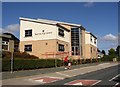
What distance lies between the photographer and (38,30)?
180 feet

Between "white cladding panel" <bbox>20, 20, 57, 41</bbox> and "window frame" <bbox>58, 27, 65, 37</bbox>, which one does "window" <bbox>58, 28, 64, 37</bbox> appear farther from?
"white cladding panel" <bbox>20, 20, 57, 41</bbox>

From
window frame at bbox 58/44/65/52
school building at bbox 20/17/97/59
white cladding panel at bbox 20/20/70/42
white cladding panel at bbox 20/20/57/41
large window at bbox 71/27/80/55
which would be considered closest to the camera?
school building at bbox 20/17/97/59

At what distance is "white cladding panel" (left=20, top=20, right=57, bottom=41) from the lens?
53.5 meters

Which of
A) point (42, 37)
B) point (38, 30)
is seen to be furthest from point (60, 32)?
point (38, 30)

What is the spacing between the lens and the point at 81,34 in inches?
2778

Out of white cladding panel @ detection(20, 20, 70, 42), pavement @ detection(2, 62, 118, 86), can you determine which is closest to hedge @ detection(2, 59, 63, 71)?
pavement @ detection(2, 62, 118, 86)

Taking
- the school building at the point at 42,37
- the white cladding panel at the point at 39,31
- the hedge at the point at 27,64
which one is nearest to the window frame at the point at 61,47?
the school building at the point at 42,37

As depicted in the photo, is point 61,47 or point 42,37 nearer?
point 42,37

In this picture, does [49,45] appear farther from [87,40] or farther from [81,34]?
[87,40]

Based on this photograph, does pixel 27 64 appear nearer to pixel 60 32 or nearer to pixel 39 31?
pixel 39 31

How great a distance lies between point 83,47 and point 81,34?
438 cm

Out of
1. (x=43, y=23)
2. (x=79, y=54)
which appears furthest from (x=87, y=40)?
(x=43, y=23)

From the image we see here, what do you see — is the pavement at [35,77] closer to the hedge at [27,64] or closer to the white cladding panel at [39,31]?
the hedge at [27,64]

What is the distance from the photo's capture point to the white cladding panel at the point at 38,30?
53500mm
